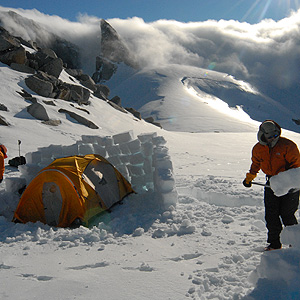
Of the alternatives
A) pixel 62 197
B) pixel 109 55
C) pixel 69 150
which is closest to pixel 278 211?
pixel 62 197

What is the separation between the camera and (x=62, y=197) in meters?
4.78

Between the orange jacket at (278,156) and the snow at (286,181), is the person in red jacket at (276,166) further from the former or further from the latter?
the snow at (286,181)

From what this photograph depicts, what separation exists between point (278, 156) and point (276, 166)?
128 mm

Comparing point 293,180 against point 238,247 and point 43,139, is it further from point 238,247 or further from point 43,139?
point 43,139

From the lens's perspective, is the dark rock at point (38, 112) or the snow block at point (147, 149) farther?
the dark rock at point (38, 112)

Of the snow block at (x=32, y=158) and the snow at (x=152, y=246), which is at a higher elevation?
the snow block at (x=32, y=158)

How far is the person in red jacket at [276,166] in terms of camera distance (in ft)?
11.6

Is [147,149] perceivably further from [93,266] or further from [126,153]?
[93,266]

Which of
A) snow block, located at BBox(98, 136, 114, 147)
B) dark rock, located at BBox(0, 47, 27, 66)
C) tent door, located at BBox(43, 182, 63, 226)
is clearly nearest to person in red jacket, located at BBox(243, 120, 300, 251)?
tent door, located at BBox(43, 182, 63, 226)

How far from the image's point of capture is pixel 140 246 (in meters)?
3.84

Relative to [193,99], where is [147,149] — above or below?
below

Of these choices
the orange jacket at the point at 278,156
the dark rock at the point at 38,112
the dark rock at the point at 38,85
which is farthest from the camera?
the dark rock at the point at 38,85

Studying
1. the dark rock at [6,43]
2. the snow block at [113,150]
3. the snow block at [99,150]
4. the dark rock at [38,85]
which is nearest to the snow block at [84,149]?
the snow block at [99,150]

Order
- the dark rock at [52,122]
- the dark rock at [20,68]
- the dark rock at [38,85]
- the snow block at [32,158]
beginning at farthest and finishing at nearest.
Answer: the dark rock at [20,68] → the dark rock at [38,85] → the dark rock at [52,122] → the snow block at [32,158]
